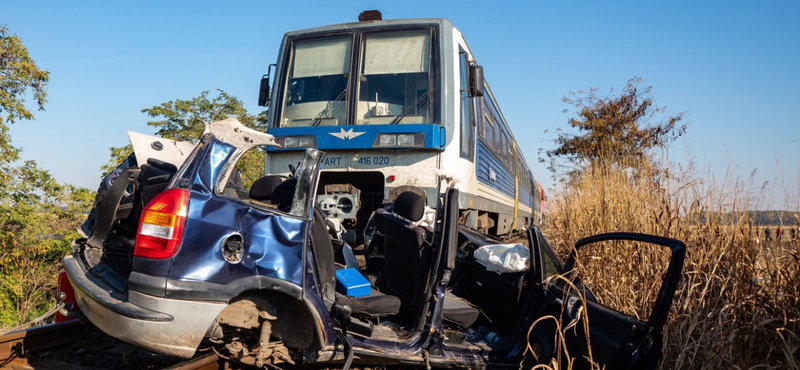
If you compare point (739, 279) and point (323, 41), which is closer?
point (739, 279)

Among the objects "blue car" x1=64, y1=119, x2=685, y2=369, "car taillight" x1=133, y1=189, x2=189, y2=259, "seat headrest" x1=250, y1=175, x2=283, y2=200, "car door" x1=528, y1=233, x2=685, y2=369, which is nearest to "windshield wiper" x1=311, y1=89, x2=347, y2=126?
"blue car" x1=64, y1=119, x2=685, y2=369

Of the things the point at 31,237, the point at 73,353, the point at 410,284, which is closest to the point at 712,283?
the point at 410,284

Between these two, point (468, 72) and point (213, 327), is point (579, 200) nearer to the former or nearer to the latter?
point (468, 72)

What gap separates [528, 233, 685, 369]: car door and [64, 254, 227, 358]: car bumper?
1793 mm

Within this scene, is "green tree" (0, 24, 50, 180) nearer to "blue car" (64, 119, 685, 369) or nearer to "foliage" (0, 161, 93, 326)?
"foliage" (0, 161, 93, 326)

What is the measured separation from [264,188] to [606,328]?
93.9 inches

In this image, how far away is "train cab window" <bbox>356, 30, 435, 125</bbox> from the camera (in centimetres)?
705

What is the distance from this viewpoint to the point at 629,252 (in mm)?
4684

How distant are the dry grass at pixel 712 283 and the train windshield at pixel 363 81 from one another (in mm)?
3033

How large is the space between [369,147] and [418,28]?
1761 mm

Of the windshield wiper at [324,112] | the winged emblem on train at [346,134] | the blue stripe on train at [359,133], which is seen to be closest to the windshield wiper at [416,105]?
the blue stripe on train at [359,133]

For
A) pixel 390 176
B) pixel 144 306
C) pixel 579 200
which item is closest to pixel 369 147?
pixel 390 176

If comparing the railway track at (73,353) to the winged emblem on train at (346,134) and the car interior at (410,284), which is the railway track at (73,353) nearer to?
the car interior at (410,284)

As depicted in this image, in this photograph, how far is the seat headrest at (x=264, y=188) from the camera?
385 cm
